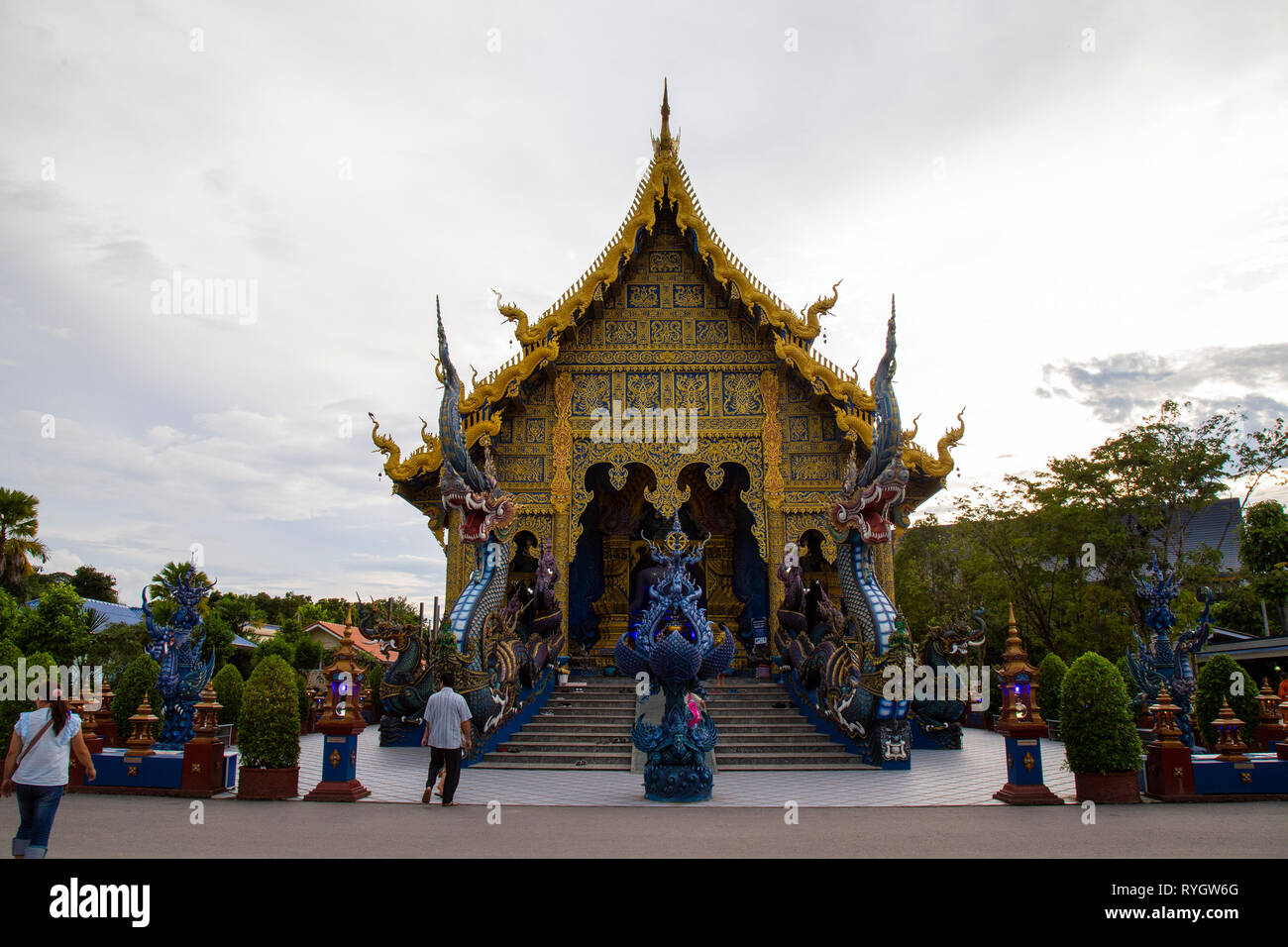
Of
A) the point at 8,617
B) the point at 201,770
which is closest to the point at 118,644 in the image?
the point at 8,617

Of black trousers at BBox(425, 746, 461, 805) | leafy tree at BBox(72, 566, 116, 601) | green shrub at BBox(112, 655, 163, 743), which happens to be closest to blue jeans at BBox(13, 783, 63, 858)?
black trousers at BBox(425, 746, 461, 805)

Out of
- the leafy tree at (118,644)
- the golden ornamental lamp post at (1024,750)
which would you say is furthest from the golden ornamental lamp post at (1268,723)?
the leafy tree at (118,644)

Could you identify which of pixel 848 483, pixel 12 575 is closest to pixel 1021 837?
pixel 848 483

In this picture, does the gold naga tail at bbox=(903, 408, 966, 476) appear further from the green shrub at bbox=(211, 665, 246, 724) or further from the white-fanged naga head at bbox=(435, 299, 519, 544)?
the green shrub at bbox=(211, 665, 246, 724)

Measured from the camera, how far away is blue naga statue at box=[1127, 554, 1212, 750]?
32.3 feet

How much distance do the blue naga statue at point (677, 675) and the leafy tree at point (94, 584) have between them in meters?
39.0

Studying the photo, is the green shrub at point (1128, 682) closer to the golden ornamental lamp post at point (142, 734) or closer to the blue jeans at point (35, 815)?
the blue jeans at point (35, 815)

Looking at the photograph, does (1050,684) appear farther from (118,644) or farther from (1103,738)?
(118,644)

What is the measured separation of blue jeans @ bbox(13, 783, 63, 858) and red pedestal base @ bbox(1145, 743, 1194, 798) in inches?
352

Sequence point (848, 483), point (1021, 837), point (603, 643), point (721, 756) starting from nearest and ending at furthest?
point (1021, 837), point (721, 756), point (848, 483), point (603, 643)

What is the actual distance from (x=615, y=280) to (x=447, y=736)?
31.9 feet

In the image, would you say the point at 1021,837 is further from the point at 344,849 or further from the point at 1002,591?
the point at 1002,591

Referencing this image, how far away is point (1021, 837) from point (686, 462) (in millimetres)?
9381

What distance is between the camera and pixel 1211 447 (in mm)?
21484
